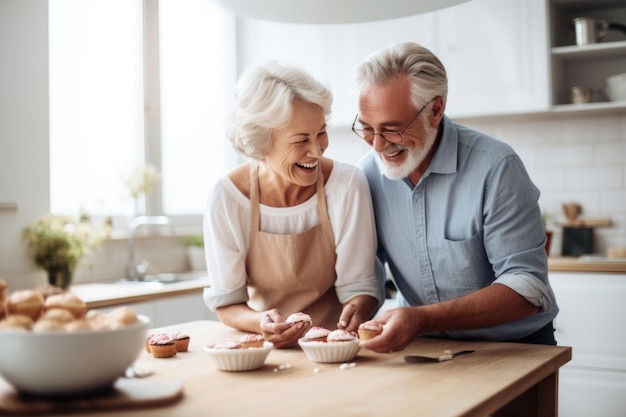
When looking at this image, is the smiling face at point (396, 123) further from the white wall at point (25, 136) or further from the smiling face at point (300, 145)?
the white wall at point (25, 136)

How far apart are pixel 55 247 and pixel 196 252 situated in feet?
4.27

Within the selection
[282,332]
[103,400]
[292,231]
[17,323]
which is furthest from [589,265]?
[17,323]

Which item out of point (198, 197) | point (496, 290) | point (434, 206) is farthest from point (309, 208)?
point (198, 197)

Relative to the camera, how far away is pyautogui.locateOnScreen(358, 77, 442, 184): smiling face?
204cm

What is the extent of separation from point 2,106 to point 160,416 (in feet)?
8.24

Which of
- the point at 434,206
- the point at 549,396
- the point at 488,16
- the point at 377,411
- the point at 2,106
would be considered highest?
the point at 488,16

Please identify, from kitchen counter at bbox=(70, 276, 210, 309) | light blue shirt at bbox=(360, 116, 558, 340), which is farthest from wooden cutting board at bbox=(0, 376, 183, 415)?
kitchen counter at bbox=(70, 276, 210, 309)

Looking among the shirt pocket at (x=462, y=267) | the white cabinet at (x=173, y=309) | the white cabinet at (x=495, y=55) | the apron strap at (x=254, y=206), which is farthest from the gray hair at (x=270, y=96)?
the white cabinet at (x=495, y=55)

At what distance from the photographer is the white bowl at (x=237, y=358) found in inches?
58.2

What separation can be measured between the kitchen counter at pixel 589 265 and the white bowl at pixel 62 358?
279 cm

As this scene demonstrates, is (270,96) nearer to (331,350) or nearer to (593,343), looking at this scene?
(331,350)

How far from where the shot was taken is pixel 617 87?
3816 mm

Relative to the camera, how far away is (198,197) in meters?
4.88

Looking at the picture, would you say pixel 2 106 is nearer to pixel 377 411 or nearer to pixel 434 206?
pixel 434 206
